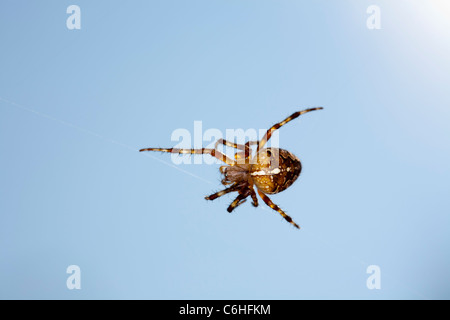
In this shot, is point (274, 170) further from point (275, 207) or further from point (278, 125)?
point (278, 125)

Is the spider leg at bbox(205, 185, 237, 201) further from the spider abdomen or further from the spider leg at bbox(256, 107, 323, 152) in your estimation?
the spider leg at bbox(256, 107, 323, 152)

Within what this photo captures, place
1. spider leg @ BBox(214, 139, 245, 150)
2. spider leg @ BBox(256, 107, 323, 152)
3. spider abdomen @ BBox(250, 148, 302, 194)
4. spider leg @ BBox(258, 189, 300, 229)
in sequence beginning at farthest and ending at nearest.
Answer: spider leg @ BBox(258, 189, 300, 229) → spider abdomen @ BBox(250, 148, 302, 194) → spider leg @ BBox(256, 107, 323, 152) → spider leg @ BBox(214, 139, 245, 150)

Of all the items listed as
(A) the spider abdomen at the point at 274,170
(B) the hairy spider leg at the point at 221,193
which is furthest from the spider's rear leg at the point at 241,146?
(B) the hairy spider leg at the point at 221,193

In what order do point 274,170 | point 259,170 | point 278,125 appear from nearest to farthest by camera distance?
point 278,125
point 274,170
point 259,170

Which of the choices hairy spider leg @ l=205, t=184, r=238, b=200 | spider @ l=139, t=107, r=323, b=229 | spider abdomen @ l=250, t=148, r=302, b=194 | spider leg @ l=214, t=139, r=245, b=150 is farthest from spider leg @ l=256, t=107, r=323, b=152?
hairy spider leg @ l=205, t=184, r=238, b=200

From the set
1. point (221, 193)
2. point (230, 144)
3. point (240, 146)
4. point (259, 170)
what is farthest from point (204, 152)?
point (259, 170)

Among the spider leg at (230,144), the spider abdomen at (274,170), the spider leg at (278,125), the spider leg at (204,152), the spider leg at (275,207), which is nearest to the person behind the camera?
the spider leg at (204,152)

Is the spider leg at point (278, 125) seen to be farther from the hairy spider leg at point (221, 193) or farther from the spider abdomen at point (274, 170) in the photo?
the hairy spider leg at point (221, 193)
